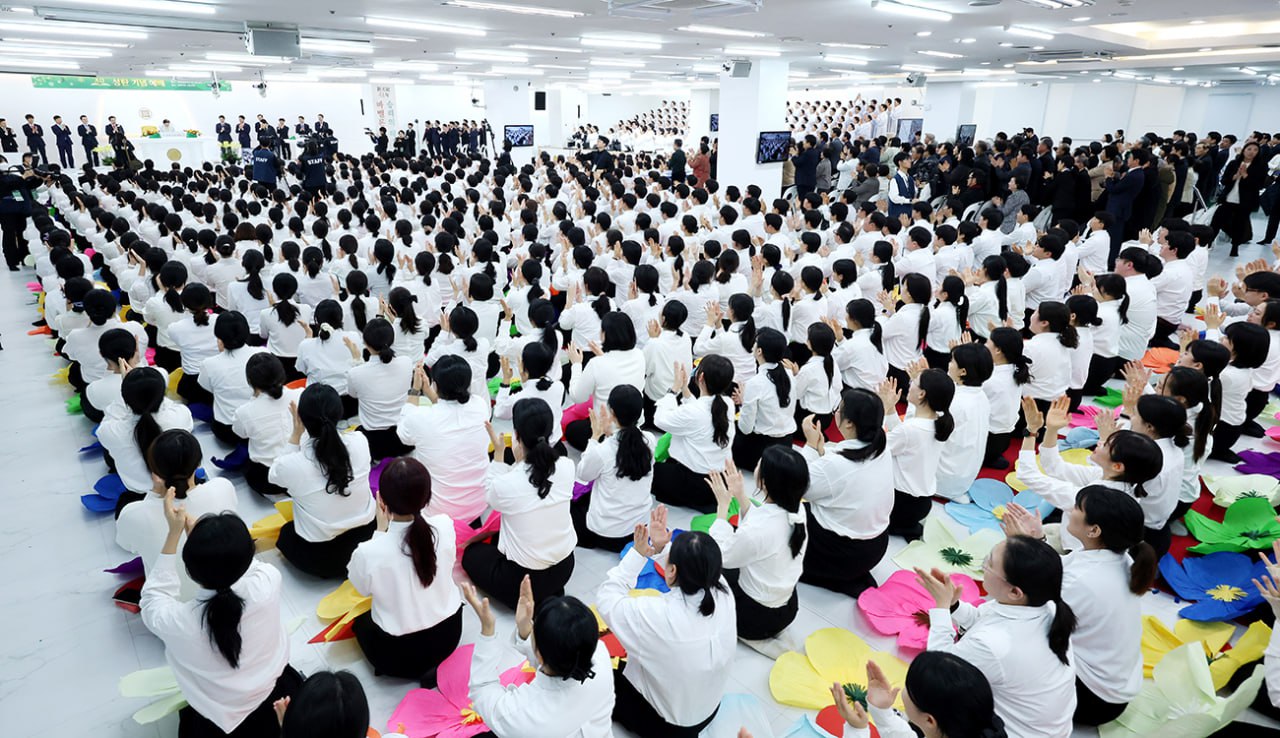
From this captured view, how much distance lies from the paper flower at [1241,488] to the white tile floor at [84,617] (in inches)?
16.3

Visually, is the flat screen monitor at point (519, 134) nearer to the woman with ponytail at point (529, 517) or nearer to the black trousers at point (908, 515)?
the woman with ponytail at point (529, 517)

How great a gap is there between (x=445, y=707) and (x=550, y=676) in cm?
101

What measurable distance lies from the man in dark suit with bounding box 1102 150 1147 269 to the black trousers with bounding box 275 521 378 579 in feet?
31.1

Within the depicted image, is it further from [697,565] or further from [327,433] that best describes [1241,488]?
[327,433]

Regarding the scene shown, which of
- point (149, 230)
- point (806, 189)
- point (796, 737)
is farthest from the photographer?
point (806, 189)

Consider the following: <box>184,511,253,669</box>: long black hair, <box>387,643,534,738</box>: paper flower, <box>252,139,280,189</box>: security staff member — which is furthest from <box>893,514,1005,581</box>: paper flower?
<box>252,139,280,189</box>: security staff member

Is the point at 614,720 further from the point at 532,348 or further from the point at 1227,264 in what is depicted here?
the point at 1227,264

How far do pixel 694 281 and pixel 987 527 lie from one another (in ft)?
9.72

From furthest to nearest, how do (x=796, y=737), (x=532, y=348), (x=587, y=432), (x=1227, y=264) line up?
(x=1227, y=264) < (x=587, y=432) < (x=532, y=348) < (x=796, y=737)

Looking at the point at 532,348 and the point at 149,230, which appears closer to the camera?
the point at 532,348

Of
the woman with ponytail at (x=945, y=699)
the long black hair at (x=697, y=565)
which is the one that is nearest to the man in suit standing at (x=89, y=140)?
the long black hair at (x=697, y=565)

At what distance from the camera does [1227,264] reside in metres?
9.78

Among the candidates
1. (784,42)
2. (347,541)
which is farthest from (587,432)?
(784,42)

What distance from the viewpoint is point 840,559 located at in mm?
3426
